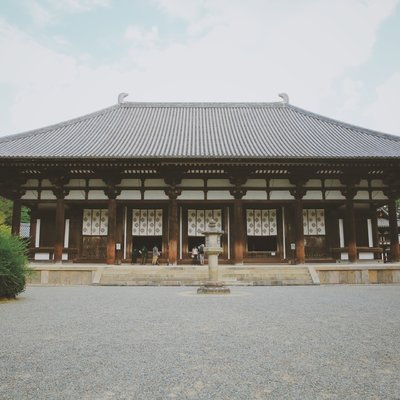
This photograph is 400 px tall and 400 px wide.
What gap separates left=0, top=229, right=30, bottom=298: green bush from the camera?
790cm

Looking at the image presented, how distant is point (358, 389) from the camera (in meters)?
2.71

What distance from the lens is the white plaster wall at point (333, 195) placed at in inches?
595

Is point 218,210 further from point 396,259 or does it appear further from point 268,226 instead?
point 396,259

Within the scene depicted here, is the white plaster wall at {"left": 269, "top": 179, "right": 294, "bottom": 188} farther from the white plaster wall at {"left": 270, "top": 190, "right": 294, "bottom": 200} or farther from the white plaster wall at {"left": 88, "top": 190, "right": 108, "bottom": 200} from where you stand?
the white plaster wall at {"left": 88, "top": 190, "right": 108, "bottom": 200}

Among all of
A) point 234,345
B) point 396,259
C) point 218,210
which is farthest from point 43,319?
point 396,259

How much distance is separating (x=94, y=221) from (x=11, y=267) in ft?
27.6

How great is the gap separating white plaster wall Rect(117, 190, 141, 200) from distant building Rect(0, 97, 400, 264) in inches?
1.5

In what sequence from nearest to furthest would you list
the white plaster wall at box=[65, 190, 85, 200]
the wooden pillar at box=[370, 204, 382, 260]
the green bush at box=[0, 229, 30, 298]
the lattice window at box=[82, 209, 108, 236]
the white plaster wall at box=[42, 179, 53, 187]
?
1. the green bush at box=[0, 229, 30, 298]
2. the white plaster wall at box=[65, 190, 85, 200]
3. the white plaster wall at box=[42, 179, 53, 187]
4. the lattice window at box=[82, 209, 108, 236]
5. the wooden pillar at box=[370, 204, 382, 260]

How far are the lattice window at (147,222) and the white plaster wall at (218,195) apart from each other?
256 centimetres

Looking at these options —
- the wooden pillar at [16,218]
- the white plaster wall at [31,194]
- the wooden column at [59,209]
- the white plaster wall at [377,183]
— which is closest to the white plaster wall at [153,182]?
the wooden column at [59,209]

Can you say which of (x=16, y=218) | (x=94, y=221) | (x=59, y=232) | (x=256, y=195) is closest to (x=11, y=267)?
(x=59, y=232)

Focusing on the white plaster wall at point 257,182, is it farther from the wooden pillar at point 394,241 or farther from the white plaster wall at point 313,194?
the wooden pillar at point 394,241

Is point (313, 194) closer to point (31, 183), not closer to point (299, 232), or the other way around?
point (299, 232)

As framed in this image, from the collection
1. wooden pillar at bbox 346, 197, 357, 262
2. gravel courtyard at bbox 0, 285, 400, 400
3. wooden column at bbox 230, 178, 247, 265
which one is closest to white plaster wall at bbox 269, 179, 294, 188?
wooden column at bbox 230, 178, 247, 265
